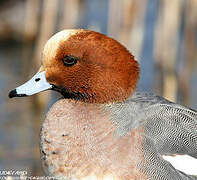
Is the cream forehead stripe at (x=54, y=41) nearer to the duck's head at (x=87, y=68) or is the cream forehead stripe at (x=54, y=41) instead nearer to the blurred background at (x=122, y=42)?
the duck's head at (x=87, y=68)

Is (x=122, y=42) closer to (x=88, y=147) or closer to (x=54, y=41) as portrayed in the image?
(x=54, y=41)

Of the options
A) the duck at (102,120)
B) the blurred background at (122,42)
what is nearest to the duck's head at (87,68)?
the duck at (102,120)

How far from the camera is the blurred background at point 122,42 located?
20.2 feet

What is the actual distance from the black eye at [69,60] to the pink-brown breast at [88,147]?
261 mm

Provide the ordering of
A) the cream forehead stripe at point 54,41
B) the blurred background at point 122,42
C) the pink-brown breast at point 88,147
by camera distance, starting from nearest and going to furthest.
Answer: the pink-brown breast at point 88,147, the cream forehead stripe at point 54,41, the blurred background at point 122,42

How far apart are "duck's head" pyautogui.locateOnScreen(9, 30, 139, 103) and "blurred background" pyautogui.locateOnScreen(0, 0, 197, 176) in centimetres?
256

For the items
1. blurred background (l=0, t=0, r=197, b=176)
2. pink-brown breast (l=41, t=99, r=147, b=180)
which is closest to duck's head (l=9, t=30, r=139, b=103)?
pink-brown breast (l=41, t=99, r=147, b=180)

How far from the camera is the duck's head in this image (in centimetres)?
343

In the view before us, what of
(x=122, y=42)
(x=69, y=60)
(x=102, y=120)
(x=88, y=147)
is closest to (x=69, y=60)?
(x=69, y=60)

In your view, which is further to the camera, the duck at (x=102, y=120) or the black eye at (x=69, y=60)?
the black eye at (x=69, y=60)

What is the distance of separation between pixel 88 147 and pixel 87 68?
19.3 inches

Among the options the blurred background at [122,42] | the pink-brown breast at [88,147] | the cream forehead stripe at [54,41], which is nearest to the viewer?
the pink-brown breast at [88,147]

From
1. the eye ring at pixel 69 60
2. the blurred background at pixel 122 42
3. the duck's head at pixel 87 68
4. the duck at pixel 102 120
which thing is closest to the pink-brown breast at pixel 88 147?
the duck at pixel 102 120

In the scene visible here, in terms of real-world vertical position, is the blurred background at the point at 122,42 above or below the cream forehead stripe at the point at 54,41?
Answer: below
